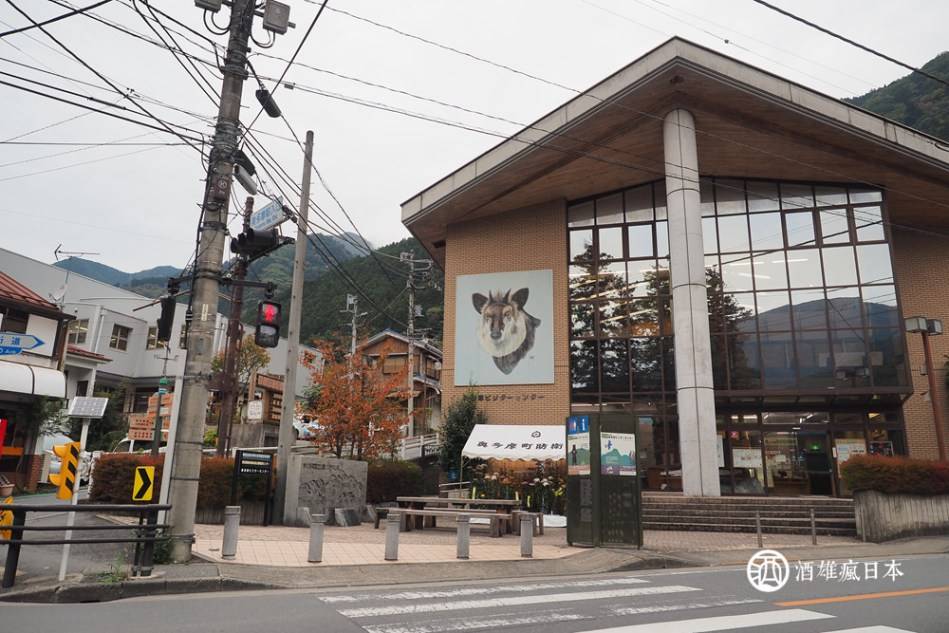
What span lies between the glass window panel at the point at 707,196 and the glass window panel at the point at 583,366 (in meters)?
7.10

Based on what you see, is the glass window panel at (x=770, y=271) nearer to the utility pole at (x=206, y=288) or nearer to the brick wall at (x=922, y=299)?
the brick wall at (x=922, y=299)

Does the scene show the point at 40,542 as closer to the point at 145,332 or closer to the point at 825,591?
the point at 825,591

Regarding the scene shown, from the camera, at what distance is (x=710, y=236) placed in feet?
82.4

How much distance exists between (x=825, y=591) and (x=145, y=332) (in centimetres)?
4709

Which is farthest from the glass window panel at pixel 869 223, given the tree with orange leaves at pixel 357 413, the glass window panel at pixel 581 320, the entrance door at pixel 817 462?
the tree with orange leaves at pixel 357 413

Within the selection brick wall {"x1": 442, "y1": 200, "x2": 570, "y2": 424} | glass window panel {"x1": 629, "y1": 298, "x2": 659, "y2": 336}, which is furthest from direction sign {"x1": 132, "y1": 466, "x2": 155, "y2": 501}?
glass window panel {"x1": 629, "y1": 298, "x2": 659, "y2": 336}

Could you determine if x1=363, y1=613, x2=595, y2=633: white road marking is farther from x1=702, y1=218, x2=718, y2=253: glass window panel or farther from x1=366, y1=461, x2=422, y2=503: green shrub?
x1=702, y1=218, x2=718, y2=253: glass window panel

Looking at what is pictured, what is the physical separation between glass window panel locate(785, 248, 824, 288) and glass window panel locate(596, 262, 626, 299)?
245 inches

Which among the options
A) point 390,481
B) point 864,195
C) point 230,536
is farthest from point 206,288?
point 864,195

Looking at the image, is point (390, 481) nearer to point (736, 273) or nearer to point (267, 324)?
point (267, 324)

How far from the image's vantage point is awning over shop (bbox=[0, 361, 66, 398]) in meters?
23.5

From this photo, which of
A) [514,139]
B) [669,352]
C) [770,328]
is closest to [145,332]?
[514,139]

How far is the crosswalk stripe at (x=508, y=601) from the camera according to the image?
6.62 metres

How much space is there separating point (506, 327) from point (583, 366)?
360cm
